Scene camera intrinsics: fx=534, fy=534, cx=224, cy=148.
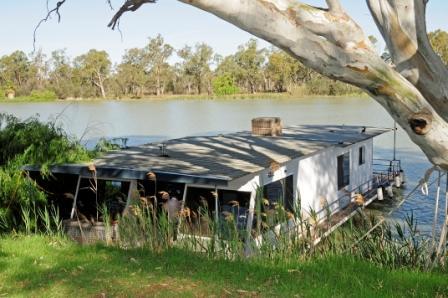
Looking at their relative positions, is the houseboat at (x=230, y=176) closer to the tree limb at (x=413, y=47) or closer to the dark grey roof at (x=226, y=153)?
the dark grey roof at (x=226, y=153)

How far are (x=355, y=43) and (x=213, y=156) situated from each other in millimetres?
7903

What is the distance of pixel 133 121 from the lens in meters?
43.8

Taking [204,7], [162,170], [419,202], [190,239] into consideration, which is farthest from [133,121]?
[204,7]

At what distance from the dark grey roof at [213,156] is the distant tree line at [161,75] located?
69.8 m

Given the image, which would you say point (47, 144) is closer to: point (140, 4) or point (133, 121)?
point (140, 4)

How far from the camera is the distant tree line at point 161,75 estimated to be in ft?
285

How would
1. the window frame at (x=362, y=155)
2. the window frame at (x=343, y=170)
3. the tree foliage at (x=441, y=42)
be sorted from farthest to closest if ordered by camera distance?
the tree foliage at (x=441, y=42)
the window frame at (x=362, y=155)
the window frame at (x=343, y=170)

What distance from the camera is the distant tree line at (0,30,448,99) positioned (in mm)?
86938

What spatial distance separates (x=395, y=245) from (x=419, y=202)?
33.3 feet

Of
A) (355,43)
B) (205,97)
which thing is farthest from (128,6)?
(205,97)

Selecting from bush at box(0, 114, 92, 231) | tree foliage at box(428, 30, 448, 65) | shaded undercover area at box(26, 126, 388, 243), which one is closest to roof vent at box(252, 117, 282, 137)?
shaded undercover area at box(26, 126, 388, 243)

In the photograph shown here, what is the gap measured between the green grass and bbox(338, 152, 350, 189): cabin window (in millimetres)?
8871

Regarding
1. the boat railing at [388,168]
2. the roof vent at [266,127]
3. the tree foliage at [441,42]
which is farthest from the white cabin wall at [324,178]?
the tree foliage at [441,42]

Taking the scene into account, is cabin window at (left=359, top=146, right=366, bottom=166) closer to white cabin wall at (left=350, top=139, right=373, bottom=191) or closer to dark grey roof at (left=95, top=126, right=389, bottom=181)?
white cabin wall at (left=350, top=139, right=373, bottom=191)
